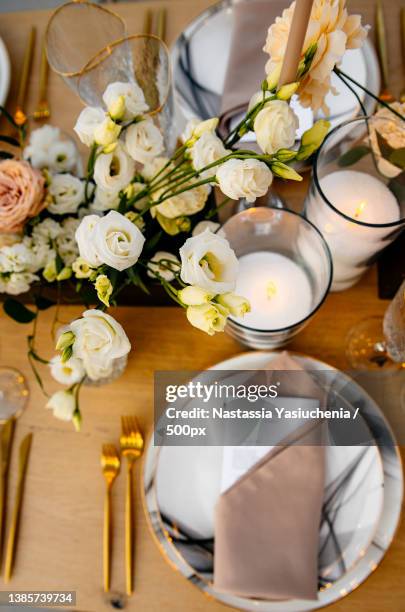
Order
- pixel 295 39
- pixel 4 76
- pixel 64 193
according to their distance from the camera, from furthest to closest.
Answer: pixel 4 76, pixel 64 193, pixel 295 39

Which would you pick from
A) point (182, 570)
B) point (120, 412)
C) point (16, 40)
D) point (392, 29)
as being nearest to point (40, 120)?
point (16, 40)

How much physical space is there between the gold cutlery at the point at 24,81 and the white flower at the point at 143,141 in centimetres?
43

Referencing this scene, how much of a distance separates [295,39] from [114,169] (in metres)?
0.21

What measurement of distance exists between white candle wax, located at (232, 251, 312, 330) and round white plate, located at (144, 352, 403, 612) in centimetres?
7

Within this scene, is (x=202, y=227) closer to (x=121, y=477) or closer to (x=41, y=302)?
(x=41, y=302)

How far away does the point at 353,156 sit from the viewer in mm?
648

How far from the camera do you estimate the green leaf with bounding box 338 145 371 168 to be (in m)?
0.64

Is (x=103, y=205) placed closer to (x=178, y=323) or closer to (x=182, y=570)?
(x=178, y=323)

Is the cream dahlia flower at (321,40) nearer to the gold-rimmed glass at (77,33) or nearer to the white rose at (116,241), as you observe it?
the white rose at (116,241)

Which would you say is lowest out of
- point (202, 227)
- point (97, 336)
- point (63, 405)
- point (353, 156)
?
point (63, 405)

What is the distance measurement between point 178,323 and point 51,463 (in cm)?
26

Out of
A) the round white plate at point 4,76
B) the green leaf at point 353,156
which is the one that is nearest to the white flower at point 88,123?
the green leaf at point 353,156

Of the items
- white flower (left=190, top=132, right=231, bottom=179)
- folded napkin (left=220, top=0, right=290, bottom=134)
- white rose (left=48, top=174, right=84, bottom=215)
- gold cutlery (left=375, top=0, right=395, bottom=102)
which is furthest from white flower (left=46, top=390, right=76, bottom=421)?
gold cutlery (left=375, top=0, right=395, bottom=102)

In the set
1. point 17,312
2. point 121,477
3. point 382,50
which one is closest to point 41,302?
point 17,312
